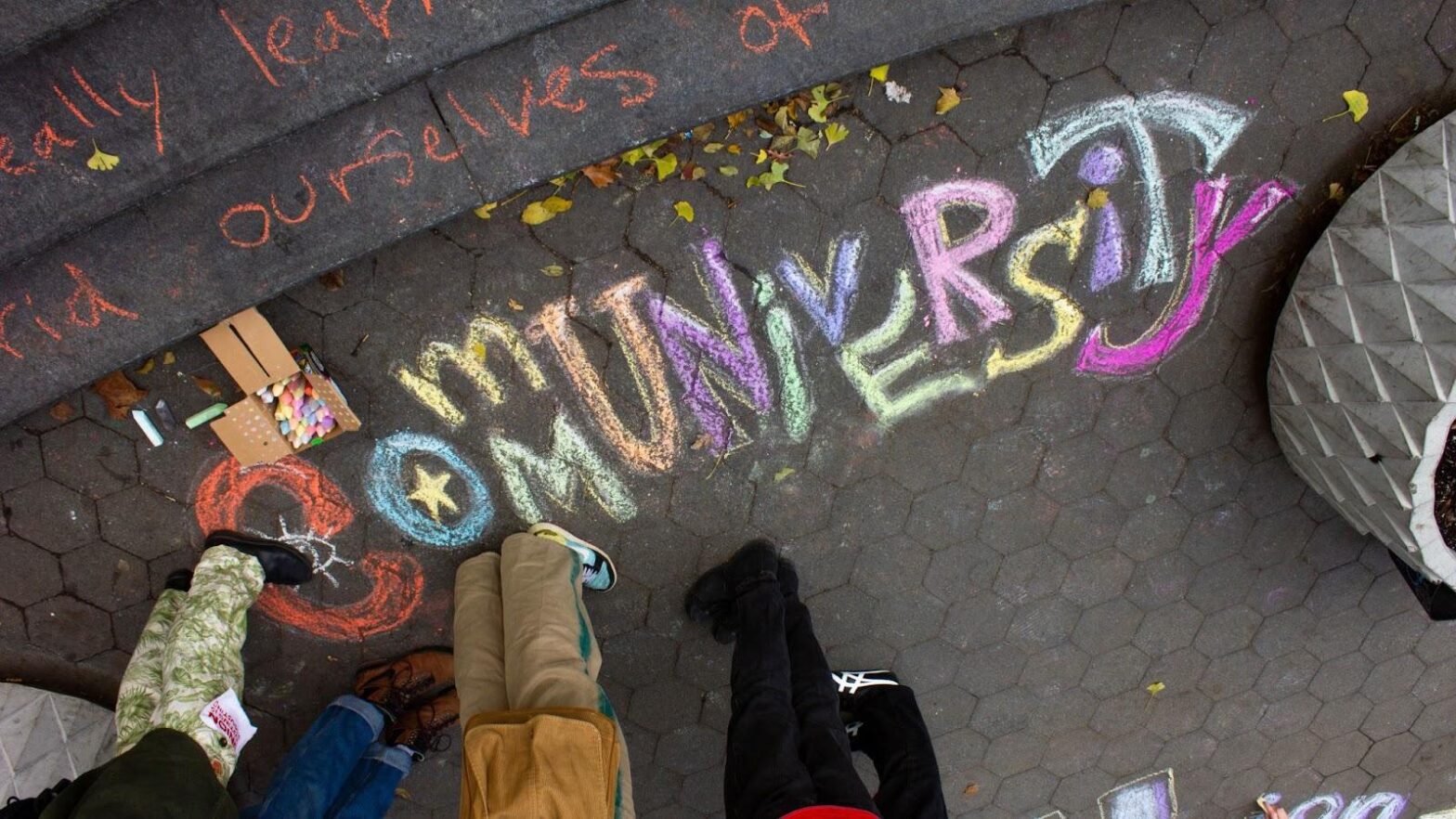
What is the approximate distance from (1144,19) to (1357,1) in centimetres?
80

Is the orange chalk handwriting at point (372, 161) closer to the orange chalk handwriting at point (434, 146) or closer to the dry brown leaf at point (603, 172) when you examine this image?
the orange chalk handwriting at point (434, 146)

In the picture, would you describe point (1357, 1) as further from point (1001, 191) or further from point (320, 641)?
point (320, 641)

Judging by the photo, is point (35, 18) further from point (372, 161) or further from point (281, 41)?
point (372, 161)

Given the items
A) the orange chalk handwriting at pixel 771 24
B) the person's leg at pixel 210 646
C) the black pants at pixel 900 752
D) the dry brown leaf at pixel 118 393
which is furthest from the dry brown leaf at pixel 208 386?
the black pants at pixel 900 752

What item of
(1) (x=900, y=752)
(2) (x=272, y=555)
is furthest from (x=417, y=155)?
(1) (x=900, y=752)

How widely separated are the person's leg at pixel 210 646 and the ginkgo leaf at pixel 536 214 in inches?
65.2

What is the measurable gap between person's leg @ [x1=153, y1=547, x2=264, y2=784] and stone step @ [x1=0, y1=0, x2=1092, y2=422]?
0.84 meters

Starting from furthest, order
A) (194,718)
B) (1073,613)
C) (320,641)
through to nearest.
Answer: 1. (1073,613)
2. (320,641)
3. (194,718)

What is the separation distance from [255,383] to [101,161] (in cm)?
80

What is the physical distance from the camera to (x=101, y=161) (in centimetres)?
254

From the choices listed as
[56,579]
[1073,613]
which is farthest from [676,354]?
[56,579]

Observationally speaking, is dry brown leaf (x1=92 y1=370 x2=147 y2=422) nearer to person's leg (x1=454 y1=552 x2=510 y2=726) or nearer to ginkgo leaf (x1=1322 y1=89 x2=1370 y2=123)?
person's leg (x1=454 y1=552 x2=510 y2=726)

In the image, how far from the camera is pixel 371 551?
3330 millimetres

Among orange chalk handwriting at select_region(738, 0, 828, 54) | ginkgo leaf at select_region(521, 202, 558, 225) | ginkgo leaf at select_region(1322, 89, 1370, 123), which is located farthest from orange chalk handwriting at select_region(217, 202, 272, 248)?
ginkgo leaf at select_region(1322, 89, 1370, 123)
